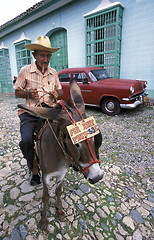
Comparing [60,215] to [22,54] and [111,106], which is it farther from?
[22,54]

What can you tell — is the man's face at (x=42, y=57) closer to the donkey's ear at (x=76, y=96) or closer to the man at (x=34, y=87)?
the man at (x=34, y=87)

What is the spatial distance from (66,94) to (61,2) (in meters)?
5.91

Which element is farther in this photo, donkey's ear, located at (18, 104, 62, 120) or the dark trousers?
the dark trousers

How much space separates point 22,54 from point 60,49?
420 cm

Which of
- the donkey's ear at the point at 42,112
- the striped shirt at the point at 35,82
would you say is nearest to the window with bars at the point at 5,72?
the striped shirt at the point at 35,82

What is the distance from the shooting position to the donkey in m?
1.27

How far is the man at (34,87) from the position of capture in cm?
195

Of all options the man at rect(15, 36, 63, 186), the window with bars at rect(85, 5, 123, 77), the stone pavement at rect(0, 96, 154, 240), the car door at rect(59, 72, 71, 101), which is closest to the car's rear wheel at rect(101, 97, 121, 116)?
the car door at rect(59, 72, 71, 101)

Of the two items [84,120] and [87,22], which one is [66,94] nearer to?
[87,22]

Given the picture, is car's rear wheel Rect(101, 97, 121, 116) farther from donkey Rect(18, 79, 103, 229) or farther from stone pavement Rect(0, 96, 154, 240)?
donkey Rect(18, 79, 103, 229)

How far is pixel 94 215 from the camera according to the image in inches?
84.4

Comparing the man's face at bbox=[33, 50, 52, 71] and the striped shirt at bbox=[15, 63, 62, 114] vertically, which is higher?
the man's face at bbox=[33, 50, 52, 71]

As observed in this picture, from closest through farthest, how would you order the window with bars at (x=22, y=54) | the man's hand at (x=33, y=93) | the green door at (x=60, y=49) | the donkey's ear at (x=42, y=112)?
the donkey's ear at (x=42, y=112) → the man's hand at (x=33, y=93) → the green door at (x=60, y=49) → the window with bars at (x=22, y=54)

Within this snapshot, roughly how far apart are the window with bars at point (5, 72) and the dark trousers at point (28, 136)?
47.7ft
